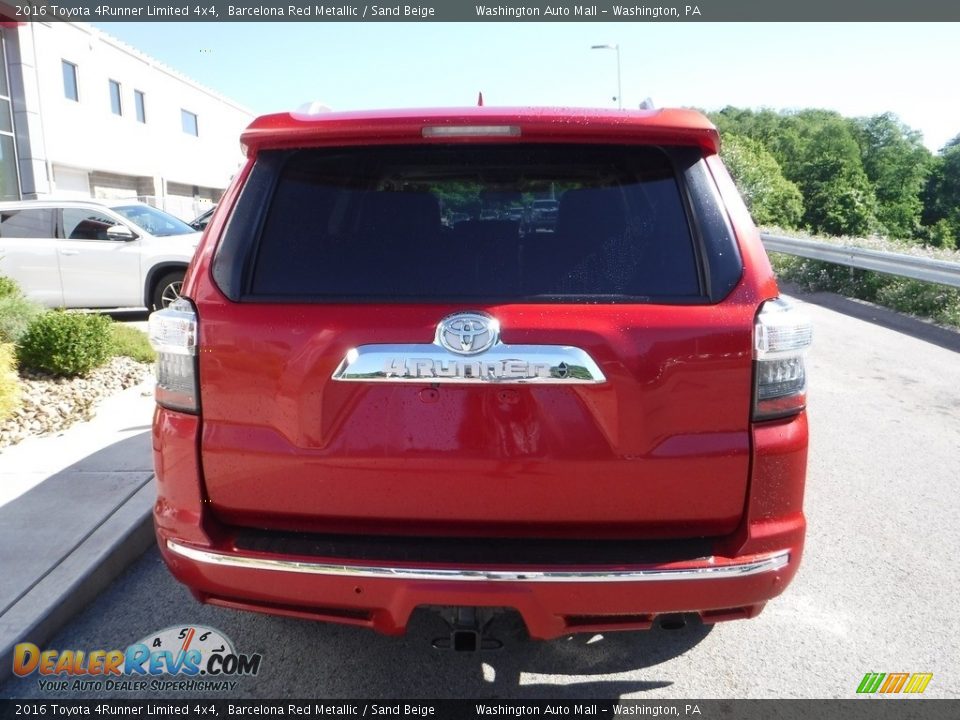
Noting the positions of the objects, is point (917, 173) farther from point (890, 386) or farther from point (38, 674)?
point (38, 674)

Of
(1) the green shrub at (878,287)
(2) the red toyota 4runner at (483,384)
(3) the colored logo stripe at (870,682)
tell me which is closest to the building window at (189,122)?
(1) the green shrub at (878,287)

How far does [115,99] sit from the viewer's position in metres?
29.2

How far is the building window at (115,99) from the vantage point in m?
28.8

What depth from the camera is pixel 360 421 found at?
2195 mm

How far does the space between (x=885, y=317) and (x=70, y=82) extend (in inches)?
1001

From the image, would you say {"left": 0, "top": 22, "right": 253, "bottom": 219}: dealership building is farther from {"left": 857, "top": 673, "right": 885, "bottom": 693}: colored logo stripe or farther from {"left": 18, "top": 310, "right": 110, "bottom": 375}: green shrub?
{"left": 857, "top": 673, "right": 885, "bottom": 693}: colored logo stripe

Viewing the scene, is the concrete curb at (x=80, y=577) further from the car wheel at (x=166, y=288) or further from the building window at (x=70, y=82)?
the building window at (x=70, y=82)

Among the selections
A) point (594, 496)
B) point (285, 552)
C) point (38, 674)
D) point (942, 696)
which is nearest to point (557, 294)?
point (594, 496)

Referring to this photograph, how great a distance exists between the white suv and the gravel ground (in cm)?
330

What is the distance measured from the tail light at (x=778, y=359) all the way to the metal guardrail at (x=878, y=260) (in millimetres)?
9195

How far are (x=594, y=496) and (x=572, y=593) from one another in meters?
0.28

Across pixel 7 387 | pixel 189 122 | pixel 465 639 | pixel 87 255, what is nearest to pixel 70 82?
pixel 189 122

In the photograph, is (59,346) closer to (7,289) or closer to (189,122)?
(7,289)

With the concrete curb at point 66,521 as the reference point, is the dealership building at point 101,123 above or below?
above
